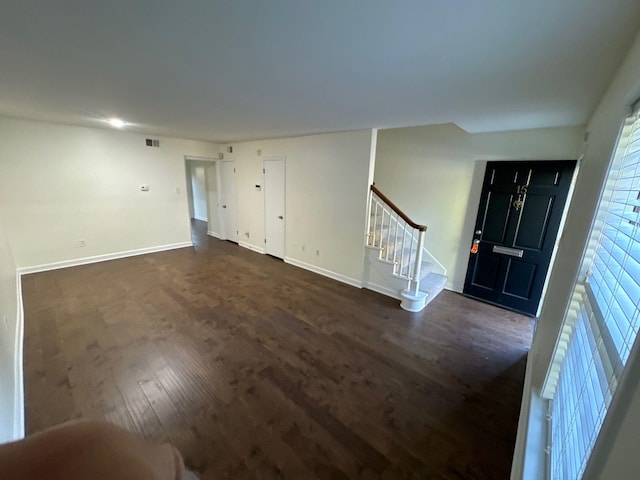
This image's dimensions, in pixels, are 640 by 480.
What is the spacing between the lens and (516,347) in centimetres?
273

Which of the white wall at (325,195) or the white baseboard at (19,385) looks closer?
the white baseboard at (19,385)

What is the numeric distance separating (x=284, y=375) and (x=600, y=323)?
2048mm

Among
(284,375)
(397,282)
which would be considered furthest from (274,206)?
(284,375)

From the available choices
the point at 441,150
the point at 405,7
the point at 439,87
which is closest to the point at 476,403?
the point at 439,87

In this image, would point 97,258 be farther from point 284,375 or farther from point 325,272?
point 284,375

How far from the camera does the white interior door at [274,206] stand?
4.92 m

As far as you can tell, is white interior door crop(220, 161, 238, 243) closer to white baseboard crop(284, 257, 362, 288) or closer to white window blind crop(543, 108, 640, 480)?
white baseboard crop(284, 257, 362, 288)

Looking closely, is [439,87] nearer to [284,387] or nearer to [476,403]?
[476,403]

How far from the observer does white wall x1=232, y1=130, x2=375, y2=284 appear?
383 cm

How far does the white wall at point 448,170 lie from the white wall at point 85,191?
4.41 meters

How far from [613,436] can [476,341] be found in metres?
2.53

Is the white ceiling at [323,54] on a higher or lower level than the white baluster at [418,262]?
higher

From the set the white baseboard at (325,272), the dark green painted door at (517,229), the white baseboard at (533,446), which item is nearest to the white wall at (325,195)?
the white baseboard at (325,272)

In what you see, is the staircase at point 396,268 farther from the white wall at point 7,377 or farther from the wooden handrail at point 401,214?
the white wall at point 7,377
